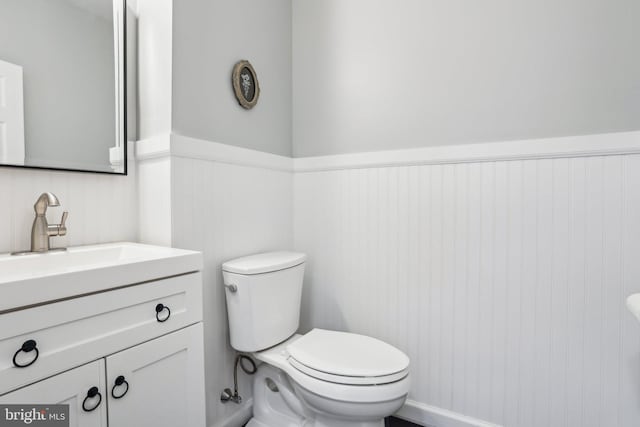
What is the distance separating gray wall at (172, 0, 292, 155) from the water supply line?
1004 mm

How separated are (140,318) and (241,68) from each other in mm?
1149

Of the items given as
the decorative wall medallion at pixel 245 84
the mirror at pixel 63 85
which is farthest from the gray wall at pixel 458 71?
the mirror at pixel 63 85

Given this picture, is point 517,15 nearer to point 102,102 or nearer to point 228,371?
point 102,102

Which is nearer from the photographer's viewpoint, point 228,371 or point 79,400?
point 79,400

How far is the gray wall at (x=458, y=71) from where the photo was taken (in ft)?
3.92

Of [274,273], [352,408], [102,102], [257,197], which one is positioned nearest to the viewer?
[352,408]

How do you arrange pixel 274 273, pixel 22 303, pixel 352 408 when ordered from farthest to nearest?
pixel 274 273 → pixel 352 408 → pixel 22 303

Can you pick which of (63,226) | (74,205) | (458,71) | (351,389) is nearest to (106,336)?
(63,226)

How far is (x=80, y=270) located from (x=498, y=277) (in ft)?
4.79

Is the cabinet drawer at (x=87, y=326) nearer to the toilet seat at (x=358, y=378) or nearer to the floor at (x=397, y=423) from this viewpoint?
the toilet seat at (x=358, y=378)

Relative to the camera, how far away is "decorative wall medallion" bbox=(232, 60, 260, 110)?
1.46 metres

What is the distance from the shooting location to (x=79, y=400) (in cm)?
76

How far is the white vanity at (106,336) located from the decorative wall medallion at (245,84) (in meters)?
0.81

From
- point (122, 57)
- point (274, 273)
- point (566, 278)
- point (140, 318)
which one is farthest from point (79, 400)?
point (566, 278)
